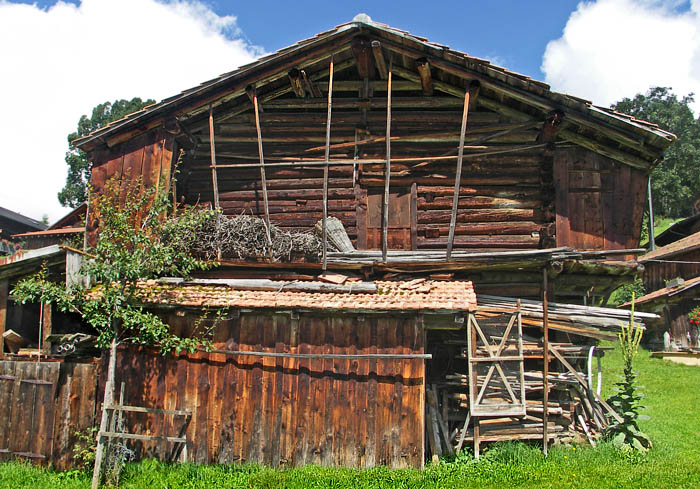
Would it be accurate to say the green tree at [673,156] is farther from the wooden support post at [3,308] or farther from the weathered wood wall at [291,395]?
the wooden support post at [3,308]

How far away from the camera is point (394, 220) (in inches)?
486

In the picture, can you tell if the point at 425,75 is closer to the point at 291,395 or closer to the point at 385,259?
the point at 385,259

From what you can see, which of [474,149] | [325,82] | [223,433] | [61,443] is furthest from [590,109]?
[61,443]

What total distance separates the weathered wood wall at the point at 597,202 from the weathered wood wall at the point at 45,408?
391 inches

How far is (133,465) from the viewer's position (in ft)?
31.3

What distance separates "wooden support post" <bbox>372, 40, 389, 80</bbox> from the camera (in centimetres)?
1151

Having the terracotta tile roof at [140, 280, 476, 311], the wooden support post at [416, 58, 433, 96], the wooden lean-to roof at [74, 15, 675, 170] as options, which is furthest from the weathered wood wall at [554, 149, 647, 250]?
the wooden support post at [416, 58, 433, 96]

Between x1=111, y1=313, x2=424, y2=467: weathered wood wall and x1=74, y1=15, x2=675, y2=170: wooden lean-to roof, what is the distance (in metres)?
5.26

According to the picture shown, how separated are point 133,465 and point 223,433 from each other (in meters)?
1.60

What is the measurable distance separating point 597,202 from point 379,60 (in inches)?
223

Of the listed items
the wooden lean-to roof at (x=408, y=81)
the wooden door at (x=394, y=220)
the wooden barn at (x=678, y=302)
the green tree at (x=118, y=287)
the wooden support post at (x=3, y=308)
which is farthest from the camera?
the wooden barn at (x=678, y=302)

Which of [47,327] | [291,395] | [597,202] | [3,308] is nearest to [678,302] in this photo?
[597,202]

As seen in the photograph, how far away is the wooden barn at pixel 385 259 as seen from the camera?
9867mm

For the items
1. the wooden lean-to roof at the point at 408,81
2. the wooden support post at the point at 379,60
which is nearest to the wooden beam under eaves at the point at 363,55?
the wooden lean-to roof at the point at 408,81
